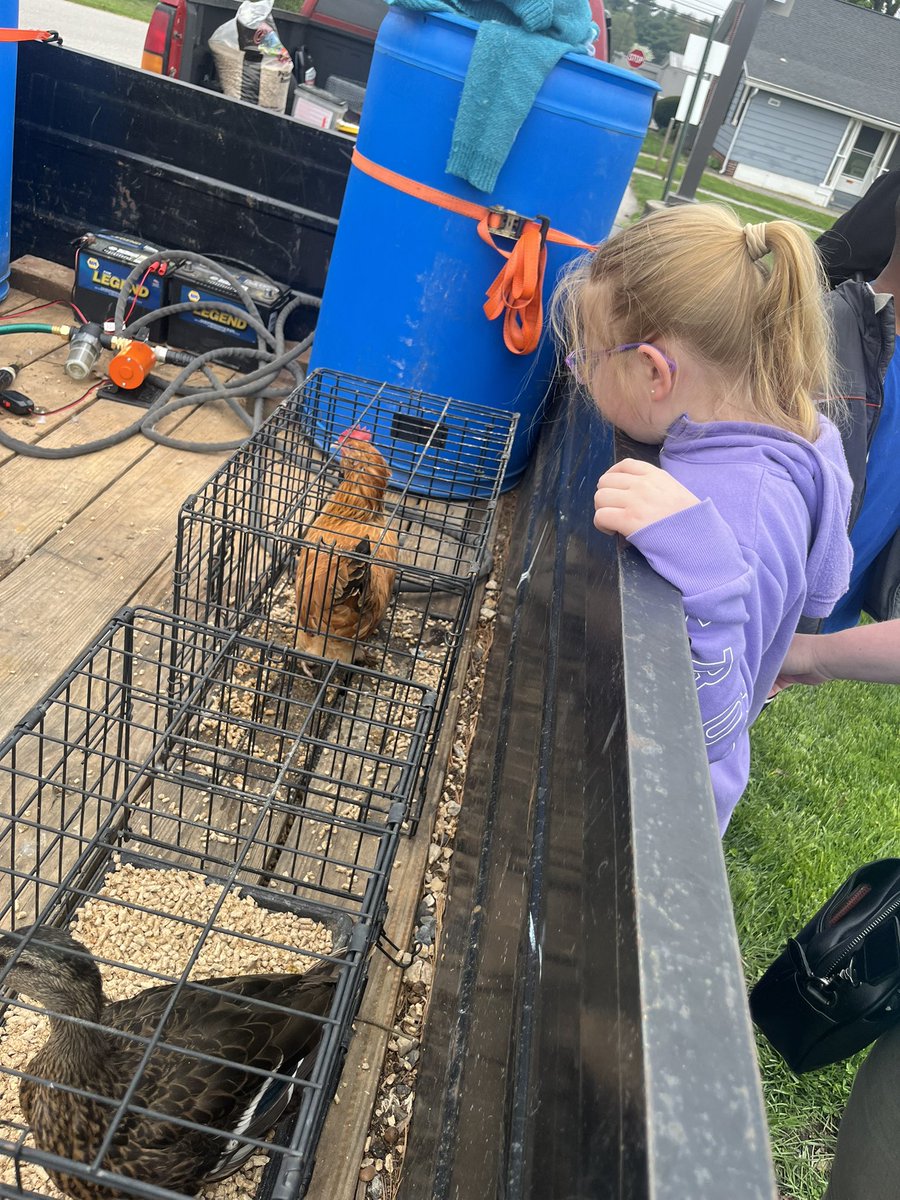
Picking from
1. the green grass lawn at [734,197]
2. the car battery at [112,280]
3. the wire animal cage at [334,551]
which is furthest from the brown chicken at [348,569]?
the green grass lawn at [734,197]

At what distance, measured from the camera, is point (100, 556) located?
3.21 metres

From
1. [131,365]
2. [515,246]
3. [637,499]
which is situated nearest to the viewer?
[637,499]

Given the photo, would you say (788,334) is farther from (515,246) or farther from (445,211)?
(445,211)

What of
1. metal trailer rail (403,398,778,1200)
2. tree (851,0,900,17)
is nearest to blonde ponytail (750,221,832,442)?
metal trailer rail (403,398,778,1200)

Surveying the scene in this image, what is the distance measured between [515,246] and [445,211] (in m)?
0.30

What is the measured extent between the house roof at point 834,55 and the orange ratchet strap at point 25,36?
30296mm

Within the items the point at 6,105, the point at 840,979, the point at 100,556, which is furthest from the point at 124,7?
the point at 840,979

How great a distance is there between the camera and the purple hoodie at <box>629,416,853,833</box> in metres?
1.31

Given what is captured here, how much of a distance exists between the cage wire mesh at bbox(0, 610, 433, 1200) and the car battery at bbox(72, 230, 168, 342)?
2.80 meters

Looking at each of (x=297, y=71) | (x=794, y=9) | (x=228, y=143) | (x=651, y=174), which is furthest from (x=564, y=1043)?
(x=794, y=9)

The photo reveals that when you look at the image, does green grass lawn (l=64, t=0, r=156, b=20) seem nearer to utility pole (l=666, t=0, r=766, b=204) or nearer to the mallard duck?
utility pole (l=666, t=0, r=766, b=204)

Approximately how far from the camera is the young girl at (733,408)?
1.47 meters

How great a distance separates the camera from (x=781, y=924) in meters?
2.75

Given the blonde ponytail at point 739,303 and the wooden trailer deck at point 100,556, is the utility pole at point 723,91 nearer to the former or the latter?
the wooden trailer deck at point 100,556
